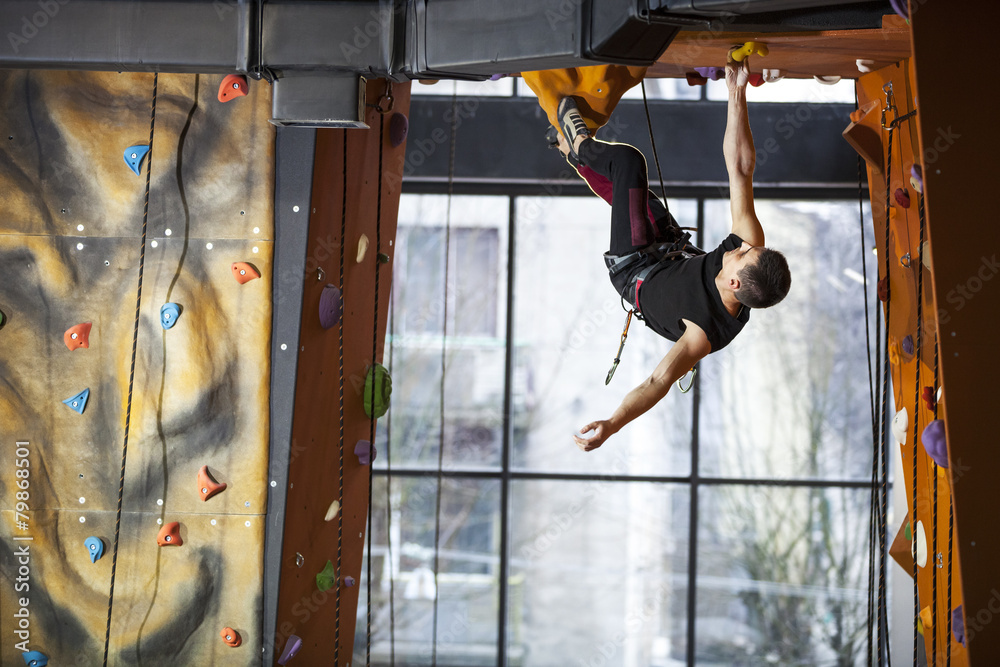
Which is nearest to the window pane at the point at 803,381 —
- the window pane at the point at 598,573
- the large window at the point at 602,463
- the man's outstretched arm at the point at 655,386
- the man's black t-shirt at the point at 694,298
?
the large window at the point at 602,463

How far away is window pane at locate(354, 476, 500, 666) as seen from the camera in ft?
20.2

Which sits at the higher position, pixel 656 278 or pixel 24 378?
pixel 656 278

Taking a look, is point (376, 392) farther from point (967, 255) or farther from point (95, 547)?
point (967, 255)

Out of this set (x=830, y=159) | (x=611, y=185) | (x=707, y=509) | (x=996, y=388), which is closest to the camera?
(x=996, y=388)

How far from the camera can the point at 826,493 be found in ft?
19.9

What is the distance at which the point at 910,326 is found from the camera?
10.4ft

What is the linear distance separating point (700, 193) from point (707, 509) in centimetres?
228

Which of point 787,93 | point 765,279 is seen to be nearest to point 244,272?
point 765,279

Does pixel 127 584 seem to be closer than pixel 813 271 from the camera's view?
Yes

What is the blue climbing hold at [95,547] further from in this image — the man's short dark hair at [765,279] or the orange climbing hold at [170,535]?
the man's short dark hair at [765,279]

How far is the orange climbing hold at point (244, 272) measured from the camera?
9.45ft

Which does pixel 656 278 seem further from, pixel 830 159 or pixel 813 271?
pixel 813 271

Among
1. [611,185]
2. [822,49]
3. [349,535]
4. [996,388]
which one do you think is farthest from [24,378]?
[996,388]

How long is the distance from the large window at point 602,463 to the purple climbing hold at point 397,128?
283 centimetres
